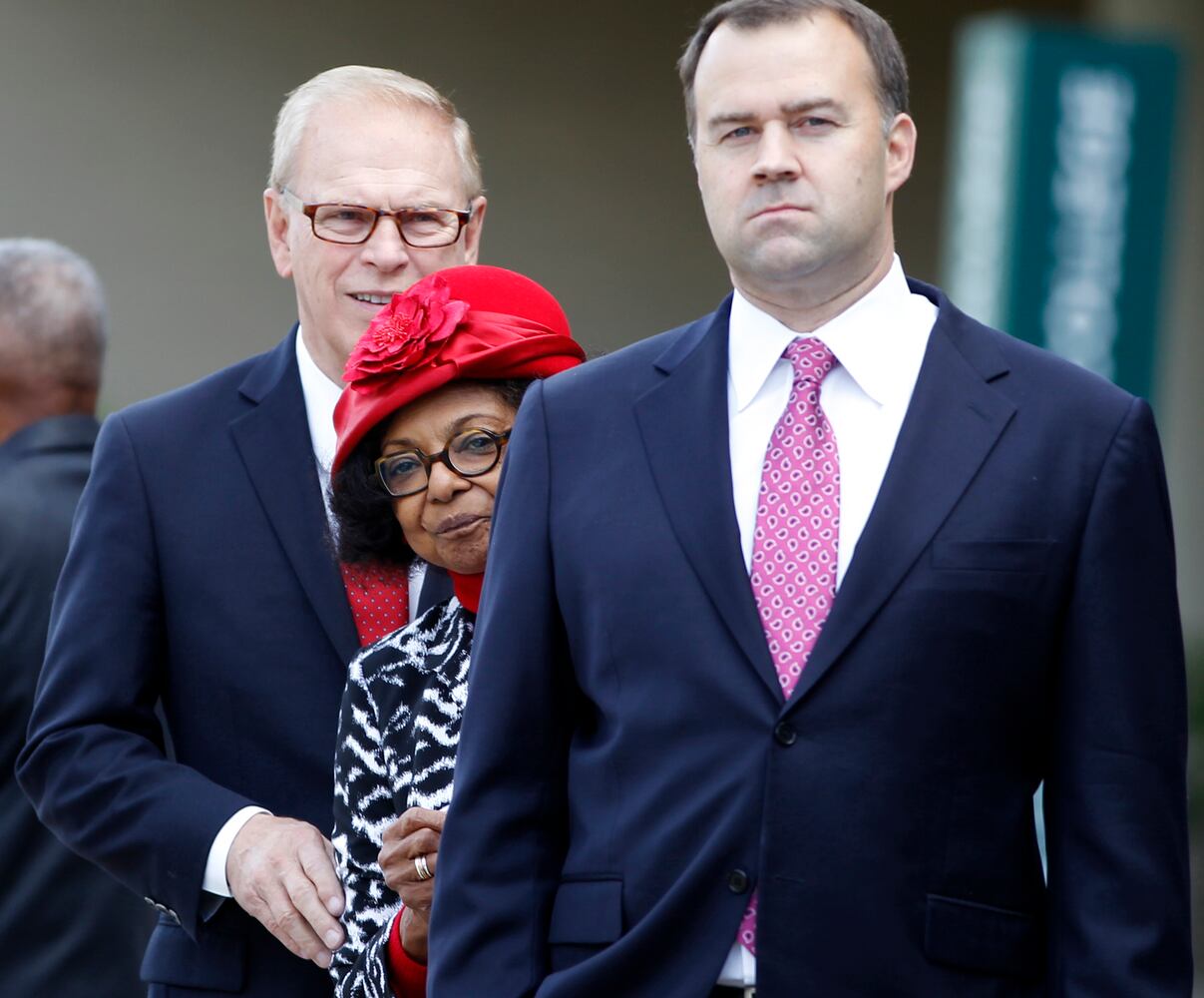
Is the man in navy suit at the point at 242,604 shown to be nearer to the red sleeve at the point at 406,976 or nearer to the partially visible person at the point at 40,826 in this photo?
the red sleeve at the point at 406,976

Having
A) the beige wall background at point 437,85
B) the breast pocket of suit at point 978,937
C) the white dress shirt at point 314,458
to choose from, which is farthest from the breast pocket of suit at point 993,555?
the beige wall background at point 437,85

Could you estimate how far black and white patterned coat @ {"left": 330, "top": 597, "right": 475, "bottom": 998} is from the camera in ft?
8.86

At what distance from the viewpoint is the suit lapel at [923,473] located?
235 cm

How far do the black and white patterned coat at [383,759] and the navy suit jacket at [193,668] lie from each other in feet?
0.86

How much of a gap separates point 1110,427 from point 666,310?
313 inches

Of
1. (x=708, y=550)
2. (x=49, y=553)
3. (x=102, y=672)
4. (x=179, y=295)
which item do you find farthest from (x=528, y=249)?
(x=708, y=550)

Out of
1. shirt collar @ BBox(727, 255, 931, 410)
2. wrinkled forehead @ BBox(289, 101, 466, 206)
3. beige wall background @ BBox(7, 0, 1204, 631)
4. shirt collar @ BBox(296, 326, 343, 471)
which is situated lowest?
shirt collar @ BBox(296, 326, 343, 471)

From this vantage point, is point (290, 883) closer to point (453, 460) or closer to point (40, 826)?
point (453, 460)

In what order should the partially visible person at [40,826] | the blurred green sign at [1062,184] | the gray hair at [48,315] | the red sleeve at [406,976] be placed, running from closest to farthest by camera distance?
1. the red sleeve at [406,976]
2. the partially visible person at [40,826]
3. the gray hair at [48,315]
4. the blurred green sign at [1062,184]

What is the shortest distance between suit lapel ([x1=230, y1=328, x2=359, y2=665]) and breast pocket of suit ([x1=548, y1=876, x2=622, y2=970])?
688 mm

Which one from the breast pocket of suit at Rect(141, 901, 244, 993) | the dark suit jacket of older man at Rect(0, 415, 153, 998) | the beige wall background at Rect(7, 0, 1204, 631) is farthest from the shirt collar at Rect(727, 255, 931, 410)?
the beige wall background at Rect(7, 0, 1204, 631)

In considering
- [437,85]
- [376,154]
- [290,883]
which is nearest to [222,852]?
[290,883]

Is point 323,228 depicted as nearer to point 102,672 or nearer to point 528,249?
point 102,672

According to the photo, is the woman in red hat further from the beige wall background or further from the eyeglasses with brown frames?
the beige wall background
